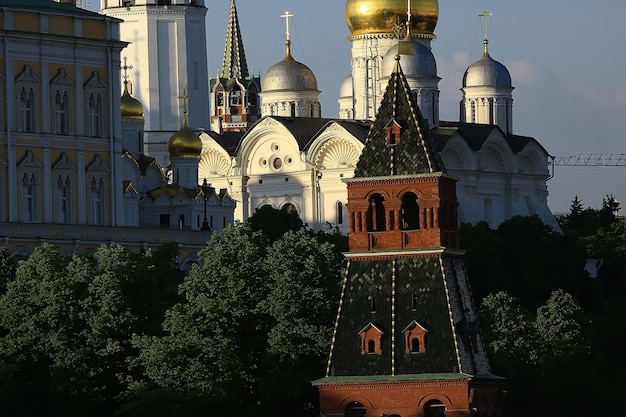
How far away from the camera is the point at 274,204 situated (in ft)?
375

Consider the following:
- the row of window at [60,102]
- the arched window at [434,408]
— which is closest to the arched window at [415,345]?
the arched window at [434,408]

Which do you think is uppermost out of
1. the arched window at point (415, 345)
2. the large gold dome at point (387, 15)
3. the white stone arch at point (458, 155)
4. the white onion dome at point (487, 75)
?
the large gold dome at point (387, 15)

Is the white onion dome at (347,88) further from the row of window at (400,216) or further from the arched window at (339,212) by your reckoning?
the row of window at (400,216)

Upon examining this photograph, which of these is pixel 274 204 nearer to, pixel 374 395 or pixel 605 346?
pixel 605 346

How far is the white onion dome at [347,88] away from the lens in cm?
12088

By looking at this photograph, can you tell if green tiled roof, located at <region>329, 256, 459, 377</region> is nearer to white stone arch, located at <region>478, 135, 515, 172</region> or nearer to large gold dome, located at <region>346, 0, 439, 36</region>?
white stone arch, located at <region>478, 135, 515, 172</region>

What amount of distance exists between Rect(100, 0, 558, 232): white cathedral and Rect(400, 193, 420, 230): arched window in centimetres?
4801

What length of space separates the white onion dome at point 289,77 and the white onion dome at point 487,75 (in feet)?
19.3

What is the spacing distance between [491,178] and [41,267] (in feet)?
158

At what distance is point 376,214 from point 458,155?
172 feet

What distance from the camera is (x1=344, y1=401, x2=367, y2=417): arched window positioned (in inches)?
2323

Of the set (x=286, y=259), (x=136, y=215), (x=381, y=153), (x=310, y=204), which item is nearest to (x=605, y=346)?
(x=286, y=259)

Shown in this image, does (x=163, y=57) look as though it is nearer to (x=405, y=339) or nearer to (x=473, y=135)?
(x=473, y=135)

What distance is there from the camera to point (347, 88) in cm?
12131
